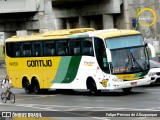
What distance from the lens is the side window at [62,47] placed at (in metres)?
31.1

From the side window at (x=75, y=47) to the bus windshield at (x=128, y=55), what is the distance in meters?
1.91

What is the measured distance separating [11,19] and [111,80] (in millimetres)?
27759

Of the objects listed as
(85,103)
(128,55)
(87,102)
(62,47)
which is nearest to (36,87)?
(62,47)

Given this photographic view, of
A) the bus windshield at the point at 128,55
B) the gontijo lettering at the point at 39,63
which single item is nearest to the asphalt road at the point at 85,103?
the bus windshield at the point at 128,55

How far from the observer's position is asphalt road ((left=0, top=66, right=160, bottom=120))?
72.2 ft

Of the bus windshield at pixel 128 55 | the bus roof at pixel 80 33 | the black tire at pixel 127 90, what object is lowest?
the black tire at pixel 127 90

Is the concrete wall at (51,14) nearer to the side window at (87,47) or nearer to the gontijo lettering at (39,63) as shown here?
the gontijo lettering at (39,63)

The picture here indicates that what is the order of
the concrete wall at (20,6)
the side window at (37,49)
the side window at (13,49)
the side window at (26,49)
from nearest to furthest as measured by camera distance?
the side window at (37,49), the side window at (26,49), the side window at (13,49), the concrete wall at (20,6)

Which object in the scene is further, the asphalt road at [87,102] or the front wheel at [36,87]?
the front wheel at [36,87]

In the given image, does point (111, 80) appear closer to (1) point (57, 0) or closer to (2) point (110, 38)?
(2) point (110, 38)

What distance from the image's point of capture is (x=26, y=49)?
110 ft

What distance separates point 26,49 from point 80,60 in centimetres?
436

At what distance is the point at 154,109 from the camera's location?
22047 millimetres

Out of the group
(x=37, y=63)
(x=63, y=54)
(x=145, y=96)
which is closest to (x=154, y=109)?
(x=145, y=96)
